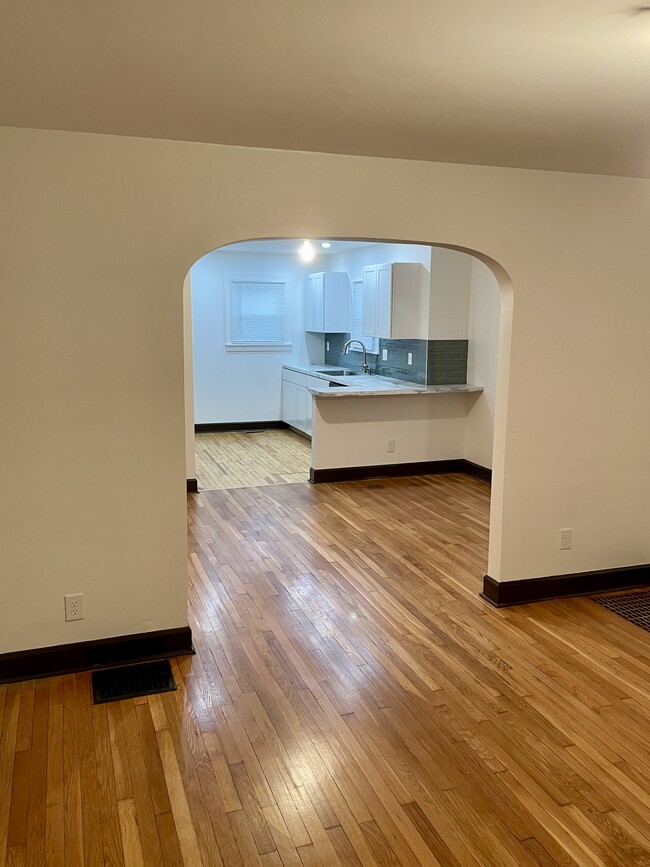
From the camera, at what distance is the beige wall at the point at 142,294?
10.1ft

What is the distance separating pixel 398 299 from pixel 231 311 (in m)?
3.34

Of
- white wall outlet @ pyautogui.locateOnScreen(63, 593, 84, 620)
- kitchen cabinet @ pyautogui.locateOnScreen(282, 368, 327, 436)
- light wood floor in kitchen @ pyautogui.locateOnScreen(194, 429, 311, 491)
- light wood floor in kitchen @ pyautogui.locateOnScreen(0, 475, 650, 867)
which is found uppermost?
kitchen cabinet @ pyautogui.locateOnScreen(282, 368, 327, 436)

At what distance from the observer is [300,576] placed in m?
4.66

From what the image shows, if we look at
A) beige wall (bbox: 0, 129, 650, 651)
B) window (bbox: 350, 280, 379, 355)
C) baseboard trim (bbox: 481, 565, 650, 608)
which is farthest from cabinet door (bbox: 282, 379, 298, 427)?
beige wall (bbox: 0, 129, 650, 651)

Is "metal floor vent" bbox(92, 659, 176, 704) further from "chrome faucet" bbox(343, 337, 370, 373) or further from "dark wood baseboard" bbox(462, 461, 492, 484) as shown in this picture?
"chrome faucet" bbox(343, 337, 370, 373)

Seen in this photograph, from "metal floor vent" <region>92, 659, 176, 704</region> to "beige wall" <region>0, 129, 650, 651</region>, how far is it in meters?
0.19

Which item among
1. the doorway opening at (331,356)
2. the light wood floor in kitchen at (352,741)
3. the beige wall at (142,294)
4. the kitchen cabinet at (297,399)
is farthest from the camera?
the kitchen cabinet at (297,399)

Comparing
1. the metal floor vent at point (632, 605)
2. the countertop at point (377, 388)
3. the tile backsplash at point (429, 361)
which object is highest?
the tile backsplash at point (429, 361)

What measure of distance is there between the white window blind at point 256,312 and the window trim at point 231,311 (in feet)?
0.05

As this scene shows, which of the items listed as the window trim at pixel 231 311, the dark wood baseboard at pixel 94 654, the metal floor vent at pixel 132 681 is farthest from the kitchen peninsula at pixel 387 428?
the metal floor vent at pixel 132 681

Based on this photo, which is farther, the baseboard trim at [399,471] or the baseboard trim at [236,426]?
the baseboard trim at [236,426]

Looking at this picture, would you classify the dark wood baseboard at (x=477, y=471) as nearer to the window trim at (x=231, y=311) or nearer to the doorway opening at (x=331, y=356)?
the doorway opening at (x=331, y=356)

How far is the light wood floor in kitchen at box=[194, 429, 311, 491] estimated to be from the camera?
730 centimetres

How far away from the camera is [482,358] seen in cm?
728
